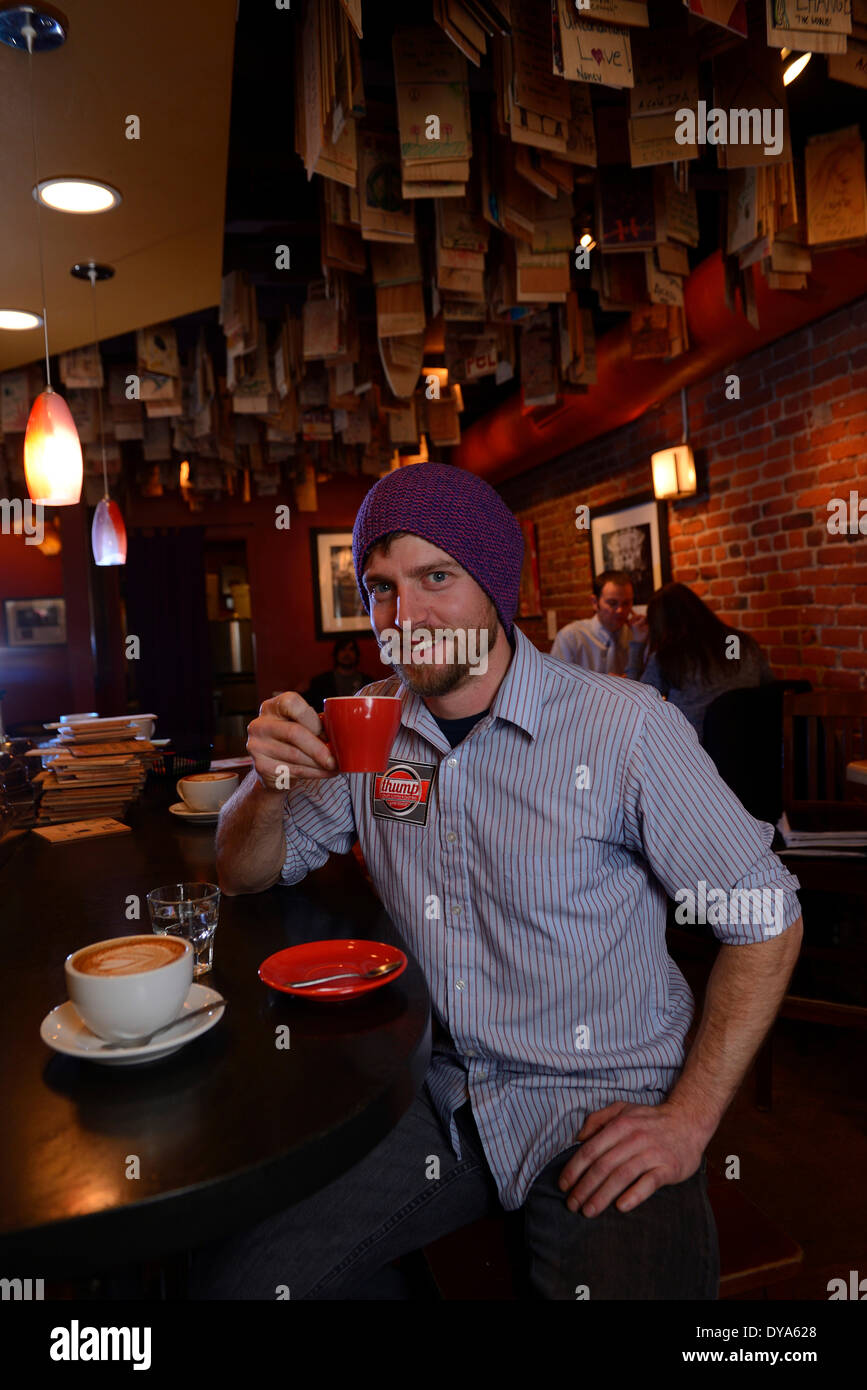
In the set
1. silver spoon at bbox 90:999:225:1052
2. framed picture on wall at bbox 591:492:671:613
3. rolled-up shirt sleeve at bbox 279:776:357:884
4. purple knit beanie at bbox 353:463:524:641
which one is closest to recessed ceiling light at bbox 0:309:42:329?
purple knit beanie at bbox 353:463:524:641

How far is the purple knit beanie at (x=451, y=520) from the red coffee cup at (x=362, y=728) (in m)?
0.38

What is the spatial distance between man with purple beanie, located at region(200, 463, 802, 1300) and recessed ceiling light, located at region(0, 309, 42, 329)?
2962mm

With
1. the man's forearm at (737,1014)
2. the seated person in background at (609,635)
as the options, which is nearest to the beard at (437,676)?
the man's forearm at (737,1014)

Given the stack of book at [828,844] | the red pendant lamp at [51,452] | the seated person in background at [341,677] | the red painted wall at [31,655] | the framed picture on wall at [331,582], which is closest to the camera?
the red pendant lamp at [51,452]

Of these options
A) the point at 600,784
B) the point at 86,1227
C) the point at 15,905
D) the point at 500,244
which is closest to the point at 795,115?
the point at 500,244

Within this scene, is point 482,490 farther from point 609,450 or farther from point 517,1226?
point 609,450

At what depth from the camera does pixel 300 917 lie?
1382 millimetres

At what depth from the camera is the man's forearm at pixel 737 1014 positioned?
1.23 meters

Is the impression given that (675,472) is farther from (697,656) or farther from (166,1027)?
(166,1027)

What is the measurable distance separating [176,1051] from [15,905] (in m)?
0.73

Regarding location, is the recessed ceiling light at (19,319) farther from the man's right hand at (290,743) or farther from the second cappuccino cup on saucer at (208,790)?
the man's right hand at (290,743)

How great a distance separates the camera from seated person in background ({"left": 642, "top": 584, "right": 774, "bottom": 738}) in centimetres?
380

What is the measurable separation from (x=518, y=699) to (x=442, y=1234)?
80 centimetres
